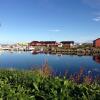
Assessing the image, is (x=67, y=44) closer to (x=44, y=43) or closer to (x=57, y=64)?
(x=44, y=43)

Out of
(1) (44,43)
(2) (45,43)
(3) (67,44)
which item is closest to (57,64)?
(2) (45,43)

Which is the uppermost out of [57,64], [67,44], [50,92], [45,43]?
[45,43]

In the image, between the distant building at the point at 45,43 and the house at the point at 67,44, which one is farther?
the distant building at the point at 45,43

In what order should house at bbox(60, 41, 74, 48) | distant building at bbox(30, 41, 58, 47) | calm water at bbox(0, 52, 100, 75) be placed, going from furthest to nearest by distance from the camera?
distant building at bbox(30, 41, 58, 47) < house at bbox(60, 41, 74, 48) < calm water at bbox(0, 52, 100, 75)

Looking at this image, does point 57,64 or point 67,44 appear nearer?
point 57,64

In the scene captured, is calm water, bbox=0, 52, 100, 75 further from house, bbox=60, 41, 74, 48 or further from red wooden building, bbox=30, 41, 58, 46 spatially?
red wooden building, bbox=30, 41, 58, 46

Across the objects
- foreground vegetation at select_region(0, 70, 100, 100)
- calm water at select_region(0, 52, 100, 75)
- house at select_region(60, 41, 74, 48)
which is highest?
house at select_region(60, 41, 74, 48)

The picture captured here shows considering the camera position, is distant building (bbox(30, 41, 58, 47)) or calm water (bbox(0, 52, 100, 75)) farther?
distant building (bbox(30, 41, 58, 47))

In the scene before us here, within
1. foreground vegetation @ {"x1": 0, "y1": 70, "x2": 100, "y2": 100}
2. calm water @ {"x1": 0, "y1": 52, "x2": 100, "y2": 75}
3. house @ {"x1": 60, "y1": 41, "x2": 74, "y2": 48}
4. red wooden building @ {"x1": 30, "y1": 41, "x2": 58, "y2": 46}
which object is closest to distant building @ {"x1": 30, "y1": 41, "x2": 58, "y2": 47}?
red wooden building @ {"x1": 30, "y1": 41, "x2": 58, "y2": 46}

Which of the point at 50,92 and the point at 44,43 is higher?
the point at 44,43

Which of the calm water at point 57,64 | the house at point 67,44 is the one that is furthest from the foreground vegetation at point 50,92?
the house at point 67,44

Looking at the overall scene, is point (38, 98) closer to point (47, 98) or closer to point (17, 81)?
point (47, 98)

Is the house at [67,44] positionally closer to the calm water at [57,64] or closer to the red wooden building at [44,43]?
the red wooden building at [44,43]

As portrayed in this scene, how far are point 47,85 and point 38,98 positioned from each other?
749 millimetres
